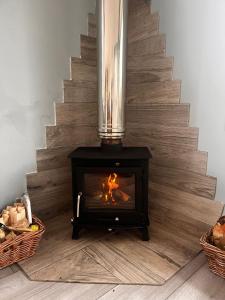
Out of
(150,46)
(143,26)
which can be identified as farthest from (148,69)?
(143,26)

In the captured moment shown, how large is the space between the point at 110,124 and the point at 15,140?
2.18ft

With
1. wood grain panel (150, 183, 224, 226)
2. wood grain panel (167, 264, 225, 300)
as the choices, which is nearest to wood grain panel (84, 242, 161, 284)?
wood grain panel (167, 264, 225, 300)

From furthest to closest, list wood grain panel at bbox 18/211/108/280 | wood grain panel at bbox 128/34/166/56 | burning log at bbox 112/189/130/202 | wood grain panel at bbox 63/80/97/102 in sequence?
1. wood grain panel at bbox 63/80/97/102
2. wood grain panel at bbox 128/34/166/56
3. burning log at bbox 112/189/130/202
4. wood grain panel at bbox 18/211/108/280

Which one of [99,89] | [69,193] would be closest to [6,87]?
[99,89]

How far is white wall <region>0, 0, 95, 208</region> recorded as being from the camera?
1610mm

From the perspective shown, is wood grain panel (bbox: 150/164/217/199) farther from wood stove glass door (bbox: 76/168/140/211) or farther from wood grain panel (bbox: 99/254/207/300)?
wood grain panel (bbox: 99/254/207/300)

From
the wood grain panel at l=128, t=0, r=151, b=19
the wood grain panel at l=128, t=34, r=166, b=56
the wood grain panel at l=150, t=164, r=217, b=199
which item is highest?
the wood grain panel at l=128, t=0, r=151, b=19

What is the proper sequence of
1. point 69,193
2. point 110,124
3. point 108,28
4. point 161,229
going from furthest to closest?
point 69,193
point 161,229
point 110,124
point 108,28

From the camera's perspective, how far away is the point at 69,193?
209cm

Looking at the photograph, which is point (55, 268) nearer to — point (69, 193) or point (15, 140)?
point (69, 193)

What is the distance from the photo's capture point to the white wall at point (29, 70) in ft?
5.28

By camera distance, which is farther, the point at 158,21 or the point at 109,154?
the point at 158,21

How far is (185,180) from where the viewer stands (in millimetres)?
1777

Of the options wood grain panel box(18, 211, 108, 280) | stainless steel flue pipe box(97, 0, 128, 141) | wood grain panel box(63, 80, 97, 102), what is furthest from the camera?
wood grain panel box(63, 80, 97, 102)
